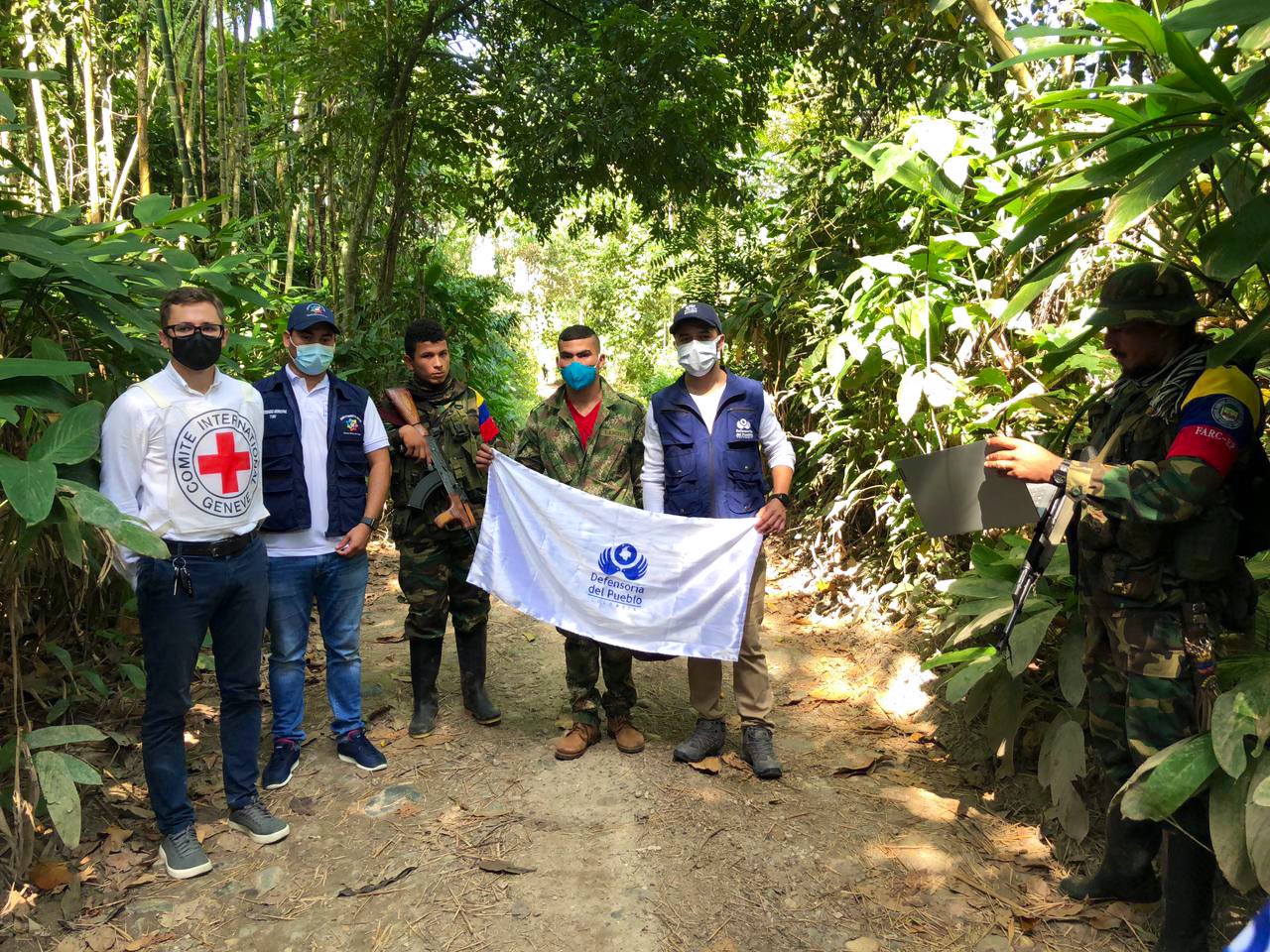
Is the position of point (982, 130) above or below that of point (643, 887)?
above

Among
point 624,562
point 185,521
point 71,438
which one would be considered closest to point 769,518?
point 624,562

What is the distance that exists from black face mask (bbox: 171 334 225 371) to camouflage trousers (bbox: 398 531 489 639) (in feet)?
4.26

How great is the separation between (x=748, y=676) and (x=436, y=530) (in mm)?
1605

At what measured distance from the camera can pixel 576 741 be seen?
12.8 feet

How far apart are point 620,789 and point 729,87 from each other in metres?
5.73

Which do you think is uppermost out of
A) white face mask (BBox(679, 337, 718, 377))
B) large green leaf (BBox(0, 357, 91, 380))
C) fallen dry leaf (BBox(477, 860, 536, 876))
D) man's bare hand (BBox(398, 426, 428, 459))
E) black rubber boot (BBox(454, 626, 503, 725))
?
white face mask (BBox(679, 337, 718, 377))

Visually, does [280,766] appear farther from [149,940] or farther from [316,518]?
[316,518]

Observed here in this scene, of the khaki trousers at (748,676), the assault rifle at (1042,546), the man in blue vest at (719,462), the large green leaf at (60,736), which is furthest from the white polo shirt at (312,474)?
the assault rifle at (1042,546)

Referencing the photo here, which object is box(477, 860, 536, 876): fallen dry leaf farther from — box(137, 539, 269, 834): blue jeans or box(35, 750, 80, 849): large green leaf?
box(35, 750, 80, 849): large green leaf

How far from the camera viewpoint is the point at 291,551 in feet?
11.7

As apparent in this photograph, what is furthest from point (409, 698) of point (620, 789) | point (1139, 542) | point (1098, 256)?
point (1098, 256)

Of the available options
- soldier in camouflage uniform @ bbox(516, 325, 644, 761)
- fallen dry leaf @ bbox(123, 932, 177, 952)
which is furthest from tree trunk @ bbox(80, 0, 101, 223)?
fallen dry leaf @ bbox(123, 932, 177, 952)

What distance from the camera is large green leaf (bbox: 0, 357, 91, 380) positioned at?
98.0 inches

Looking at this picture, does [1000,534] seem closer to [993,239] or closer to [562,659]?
[993,239]
